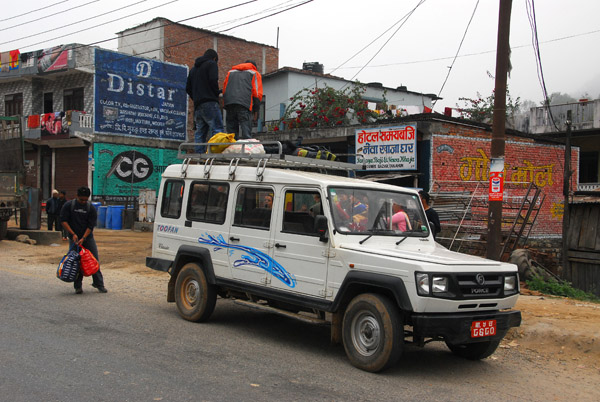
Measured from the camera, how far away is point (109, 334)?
6.98m

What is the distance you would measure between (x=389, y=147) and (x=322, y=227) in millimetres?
11567

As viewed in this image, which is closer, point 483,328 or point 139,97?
point 483,328

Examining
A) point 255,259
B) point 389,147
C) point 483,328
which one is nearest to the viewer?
point 483,328

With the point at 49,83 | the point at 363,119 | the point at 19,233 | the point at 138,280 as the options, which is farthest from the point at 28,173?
the point at 138,280

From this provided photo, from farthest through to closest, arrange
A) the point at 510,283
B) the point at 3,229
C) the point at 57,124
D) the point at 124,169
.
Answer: the point at 124,169
the point at 57,124
the point at 3,229
the point at 510,283

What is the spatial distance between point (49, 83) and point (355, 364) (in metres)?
29.8

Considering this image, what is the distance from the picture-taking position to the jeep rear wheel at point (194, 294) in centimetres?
778

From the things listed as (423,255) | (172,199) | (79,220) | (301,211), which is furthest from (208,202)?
(423,255)

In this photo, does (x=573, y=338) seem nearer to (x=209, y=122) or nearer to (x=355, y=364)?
(x=355, y=364)

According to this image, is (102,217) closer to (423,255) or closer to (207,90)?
(207,90)

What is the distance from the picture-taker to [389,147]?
57.0ft

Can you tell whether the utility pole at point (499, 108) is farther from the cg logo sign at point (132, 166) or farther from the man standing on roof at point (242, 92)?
the cg logo sign at point (132, 166)

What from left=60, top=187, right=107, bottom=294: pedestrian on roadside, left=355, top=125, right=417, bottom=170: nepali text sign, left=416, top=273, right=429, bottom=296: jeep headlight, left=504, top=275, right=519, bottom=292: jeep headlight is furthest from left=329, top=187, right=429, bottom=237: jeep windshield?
left=355, top=125, right=417, bottom=170: nepali text sign

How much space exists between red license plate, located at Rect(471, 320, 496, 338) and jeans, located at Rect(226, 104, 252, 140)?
23.3 feet
